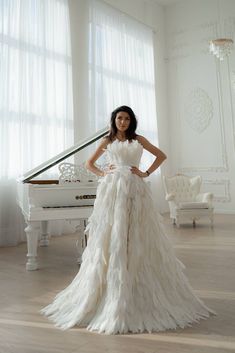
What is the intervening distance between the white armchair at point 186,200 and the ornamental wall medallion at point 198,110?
206 centimetres

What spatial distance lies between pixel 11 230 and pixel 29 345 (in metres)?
3.50

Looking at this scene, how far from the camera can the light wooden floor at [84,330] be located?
6.66 feet

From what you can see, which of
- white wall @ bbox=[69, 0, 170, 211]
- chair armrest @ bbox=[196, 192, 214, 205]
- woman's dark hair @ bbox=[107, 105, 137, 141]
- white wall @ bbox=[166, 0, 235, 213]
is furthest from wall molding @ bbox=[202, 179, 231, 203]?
woman's dark hair @ bbox=[107, 105, 137, 141]

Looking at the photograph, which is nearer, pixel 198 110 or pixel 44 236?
pixel 44 236

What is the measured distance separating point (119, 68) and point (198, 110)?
235cm

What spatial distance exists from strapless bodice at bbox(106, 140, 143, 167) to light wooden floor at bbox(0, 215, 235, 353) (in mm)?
1067

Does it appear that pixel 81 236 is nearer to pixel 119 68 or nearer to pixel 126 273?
pixel 126 273

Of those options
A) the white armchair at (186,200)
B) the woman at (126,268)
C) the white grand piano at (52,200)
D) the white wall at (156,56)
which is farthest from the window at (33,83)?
the woman at (126,268)

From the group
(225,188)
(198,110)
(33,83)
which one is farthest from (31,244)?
(198,110)

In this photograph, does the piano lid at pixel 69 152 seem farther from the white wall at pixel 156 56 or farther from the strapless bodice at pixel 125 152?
the white wall at pixel 156 56

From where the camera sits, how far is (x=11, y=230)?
542cm

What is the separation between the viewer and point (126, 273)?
7.60ft

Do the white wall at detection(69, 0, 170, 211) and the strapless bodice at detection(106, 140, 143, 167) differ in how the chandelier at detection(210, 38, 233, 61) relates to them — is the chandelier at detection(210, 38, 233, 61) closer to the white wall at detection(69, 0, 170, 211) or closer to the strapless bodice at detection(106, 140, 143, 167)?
the white wall at detection(69, 0, 170, 211)

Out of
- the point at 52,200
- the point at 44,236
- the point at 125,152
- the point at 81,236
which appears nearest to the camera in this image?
the point at 125,152
